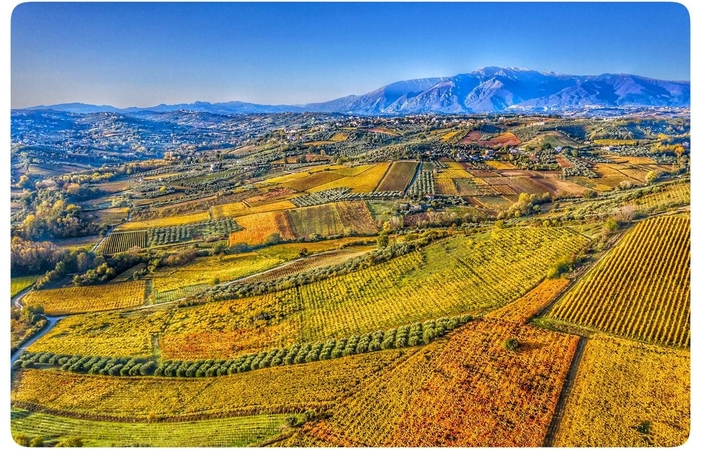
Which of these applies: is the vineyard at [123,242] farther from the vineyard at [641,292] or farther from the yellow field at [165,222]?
the vineyard at [641,292]

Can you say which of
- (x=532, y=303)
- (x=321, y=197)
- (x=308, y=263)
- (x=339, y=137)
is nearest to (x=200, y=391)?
(x=532, y=303)

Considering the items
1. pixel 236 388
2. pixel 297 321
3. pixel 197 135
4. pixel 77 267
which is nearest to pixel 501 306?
pixel 297 321

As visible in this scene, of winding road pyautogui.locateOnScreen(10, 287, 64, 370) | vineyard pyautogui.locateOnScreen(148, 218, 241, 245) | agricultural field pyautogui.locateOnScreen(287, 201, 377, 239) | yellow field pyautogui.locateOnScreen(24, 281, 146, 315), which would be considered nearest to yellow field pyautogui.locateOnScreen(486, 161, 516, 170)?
agricultural field pyautogui.locateOnScreen(287, 201, 377, 239)

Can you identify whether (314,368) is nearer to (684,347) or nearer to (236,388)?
(236,388)

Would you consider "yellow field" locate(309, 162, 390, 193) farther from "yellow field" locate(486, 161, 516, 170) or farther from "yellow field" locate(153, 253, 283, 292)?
"yellow field" locate(153, 253, 283, 292)

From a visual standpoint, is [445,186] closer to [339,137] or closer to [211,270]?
[211,270]
